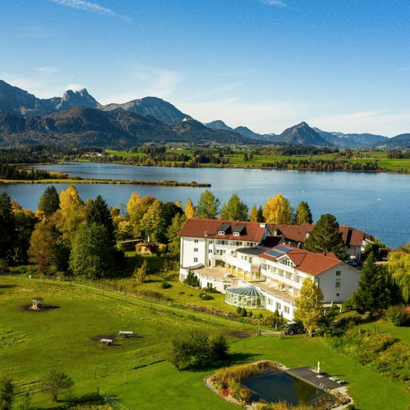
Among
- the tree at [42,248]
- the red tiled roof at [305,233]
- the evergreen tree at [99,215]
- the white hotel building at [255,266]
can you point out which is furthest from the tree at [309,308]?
the evergreen tree at [99,215]

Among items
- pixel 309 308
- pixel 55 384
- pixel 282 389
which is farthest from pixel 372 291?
pixel 55 384

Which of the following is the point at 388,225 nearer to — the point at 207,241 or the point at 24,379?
the point at 207,241

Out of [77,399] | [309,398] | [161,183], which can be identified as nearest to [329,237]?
[309,398]

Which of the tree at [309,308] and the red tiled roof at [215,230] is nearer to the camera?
the tree at [309,308]

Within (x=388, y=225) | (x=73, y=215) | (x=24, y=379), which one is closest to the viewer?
(x=24, y=379)

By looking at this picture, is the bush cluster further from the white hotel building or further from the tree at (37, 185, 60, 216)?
the tree at (37, 185, 60, 216)

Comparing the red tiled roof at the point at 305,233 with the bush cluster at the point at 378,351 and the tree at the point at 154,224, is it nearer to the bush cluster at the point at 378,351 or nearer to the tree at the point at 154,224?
the tree at the point at 154,224
